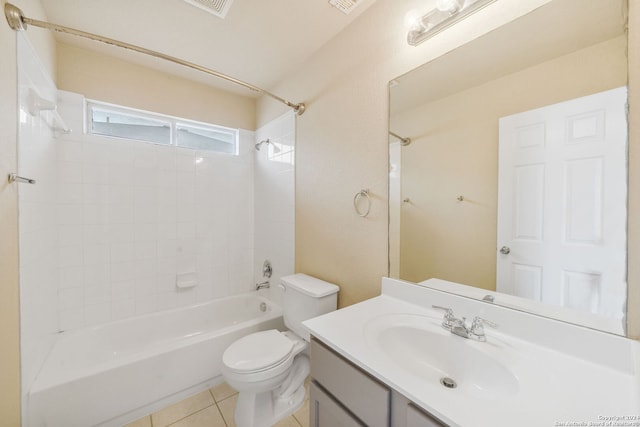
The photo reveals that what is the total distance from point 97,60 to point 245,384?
8.40ft

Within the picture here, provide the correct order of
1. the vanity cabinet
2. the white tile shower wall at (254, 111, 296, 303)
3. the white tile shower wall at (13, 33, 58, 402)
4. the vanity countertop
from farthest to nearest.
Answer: the white tile shower wall at (254, 111, 296, 303)
the white tile shower wall at (13, 33, 58, 402)
the vanity cabinet
the vanity countertop

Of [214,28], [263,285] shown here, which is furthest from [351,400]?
[214,28]

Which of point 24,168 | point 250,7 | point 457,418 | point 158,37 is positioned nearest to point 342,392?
point 457,418

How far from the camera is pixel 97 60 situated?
1895 millimetres

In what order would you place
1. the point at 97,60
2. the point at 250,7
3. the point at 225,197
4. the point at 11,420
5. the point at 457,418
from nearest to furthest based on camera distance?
the point at 457,418 → the point at 11,420 → the point at 250,7 → the point at 97,60 → the point at 225,197

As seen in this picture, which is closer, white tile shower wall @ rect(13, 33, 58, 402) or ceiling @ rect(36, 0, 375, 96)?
white tile shower wall @ rect(13, 33, 58, 402)

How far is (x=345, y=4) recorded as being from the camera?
1.39 meters

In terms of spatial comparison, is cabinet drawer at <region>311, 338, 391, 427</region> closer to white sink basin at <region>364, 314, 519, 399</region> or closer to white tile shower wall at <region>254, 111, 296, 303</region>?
white sink basin at <region>364, 314, 519, 399</region>

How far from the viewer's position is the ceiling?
1.43 m

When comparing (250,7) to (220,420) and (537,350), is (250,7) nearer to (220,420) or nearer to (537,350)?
(537,350)

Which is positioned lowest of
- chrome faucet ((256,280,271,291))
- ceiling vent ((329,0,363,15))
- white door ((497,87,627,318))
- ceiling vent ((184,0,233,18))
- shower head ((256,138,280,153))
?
chrome faucet ((256,280,271,291))

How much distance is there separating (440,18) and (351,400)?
61.0 inches

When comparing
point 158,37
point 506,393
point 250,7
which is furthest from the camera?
point 158,37

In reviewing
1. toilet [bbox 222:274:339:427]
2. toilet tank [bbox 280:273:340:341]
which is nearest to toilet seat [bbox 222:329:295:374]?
toilet [bbox 222:274:339:427]
